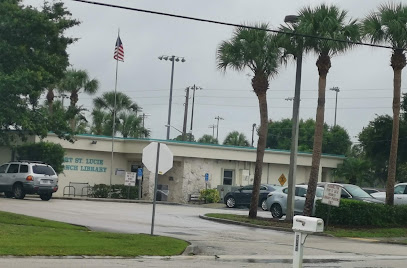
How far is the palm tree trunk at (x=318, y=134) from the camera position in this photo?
2838cm

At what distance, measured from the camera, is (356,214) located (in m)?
28.2

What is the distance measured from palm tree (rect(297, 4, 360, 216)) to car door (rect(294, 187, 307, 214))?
9.91 feet

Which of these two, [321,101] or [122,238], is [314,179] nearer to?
[321,101]

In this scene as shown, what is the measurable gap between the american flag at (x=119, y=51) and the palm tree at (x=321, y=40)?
2493 centimetres

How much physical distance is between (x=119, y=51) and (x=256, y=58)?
2433 cm

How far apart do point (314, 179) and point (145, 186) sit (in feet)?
80.2

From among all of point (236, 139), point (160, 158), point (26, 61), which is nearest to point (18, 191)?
point (26, 61)

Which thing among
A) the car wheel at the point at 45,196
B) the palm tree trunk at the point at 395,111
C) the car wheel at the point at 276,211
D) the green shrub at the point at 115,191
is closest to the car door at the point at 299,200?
the car wheel at the point at 276,211

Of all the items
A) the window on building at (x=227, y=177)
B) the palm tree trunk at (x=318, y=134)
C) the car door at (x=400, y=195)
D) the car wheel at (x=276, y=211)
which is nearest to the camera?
the palm tree trunk at (x=318, y=134)

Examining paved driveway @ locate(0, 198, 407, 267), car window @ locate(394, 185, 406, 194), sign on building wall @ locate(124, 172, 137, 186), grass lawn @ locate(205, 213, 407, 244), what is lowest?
paved driveway @ locate(0, 198, 407, 267)

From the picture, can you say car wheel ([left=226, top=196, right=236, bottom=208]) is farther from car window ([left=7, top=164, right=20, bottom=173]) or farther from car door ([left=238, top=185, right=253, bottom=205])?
car window ([left=7, top=164, right=20, bottom=173])

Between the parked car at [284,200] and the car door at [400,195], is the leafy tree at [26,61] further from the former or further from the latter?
the car door at [400,195]

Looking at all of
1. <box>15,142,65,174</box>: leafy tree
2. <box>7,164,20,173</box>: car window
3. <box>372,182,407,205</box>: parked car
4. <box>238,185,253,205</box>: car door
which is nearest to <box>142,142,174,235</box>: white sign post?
<box>372,182,407,205</box>: parked car

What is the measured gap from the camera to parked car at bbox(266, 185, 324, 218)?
103 feet
